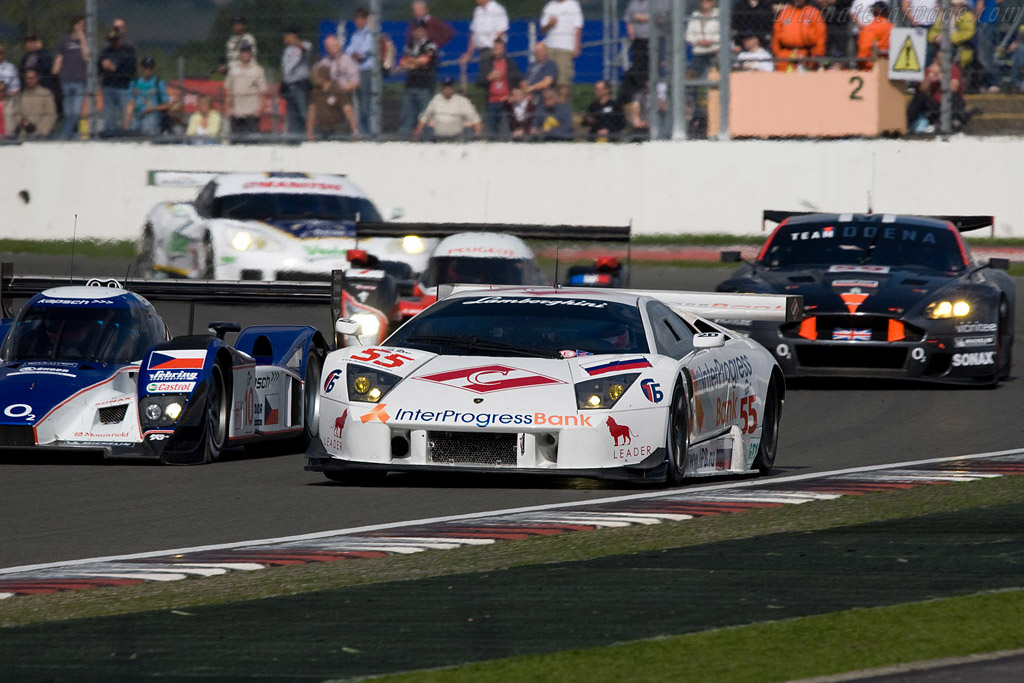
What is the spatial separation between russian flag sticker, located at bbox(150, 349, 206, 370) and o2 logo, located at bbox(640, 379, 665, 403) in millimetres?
2476

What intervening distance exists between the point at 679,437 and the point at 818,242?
612cm

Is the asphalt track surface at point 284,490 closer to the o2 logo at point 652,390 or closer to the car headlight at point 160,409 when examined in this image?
the car headlight at point 160,409

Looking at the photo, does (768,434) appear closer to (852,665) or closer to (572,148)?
(852,665)

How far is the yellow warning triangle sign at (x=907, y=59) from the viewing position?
2148cm

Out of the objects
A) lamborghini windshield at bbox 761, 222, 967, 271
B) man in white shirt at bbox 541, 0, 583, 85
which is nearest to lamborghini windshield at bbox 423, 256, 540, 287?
lamborghini windshield at bbox 761, 222, 967, 271

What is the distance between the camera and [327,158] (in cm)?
2330

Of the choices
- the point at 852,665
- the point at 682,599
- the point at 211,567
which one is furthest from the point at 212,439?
the point at 852,665

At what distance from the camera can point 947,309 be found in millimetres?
13039

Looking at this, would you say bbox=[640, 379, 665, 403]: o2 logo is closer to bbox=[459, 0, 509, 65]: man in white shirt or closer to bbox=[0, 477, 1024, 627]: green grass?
bbox=[0, 477, 1024, 627]: green grass

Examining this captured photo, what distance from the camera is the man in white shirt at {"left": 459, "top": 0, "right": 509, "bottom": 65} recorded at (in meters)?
22.7

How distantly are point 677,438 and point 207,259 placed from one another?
9.74 metres

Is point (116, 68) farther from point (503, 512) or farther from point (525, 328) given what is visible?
point (503, 512)

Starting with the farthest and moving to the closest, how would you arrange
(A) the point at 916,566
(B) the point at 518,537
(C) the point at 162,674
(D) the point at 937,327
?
(D) the point at 937,327, (B) the point at 518,537, (A) the point at 916,566, (C) the point at 162,674

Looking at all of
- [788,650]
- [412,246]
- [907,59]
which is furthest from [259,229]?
[788,650]
